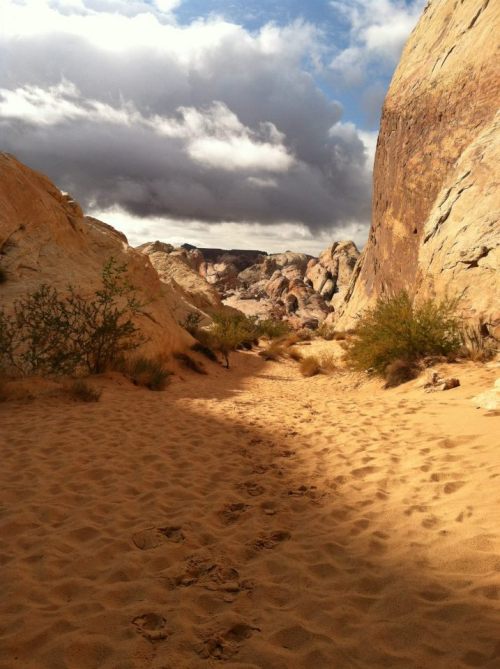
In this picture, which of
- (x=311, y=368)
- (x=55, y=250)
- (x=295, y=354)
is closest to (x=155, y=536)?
(x=55, y=250)

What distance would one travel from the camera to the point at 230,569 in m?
3.00

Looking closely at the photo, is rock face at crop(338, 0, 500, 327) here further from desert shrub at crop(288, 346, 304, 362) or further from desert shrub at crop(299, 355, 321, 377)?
desert shrub at crop(299, 355, 321, 377)

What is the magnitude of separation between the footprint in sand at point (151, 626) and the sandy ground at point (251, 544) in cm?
1

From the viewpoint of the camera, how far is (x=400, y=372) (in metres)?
9.70

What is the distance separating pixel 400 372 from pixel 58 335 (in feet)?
24.0

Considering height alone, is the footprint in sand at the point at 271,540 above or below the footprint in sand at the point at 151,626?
above

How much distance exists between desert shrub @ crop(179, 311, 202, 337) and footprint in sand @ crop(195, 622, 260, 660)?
16554 mm

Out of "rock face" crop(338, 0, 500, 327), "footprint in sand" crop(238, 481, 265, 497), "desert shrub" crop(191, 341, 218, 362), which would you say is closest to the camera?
"footprint in sand" crop(238, 481, 265, 497)

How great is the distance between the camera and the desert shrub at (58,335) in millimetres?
9016

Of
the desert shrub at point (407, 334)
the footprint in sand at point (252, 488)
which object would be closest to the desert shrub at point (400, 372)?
the desert shrub at point (407, 334)

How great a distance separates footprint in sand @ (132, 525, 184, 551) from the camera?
329 centimetres

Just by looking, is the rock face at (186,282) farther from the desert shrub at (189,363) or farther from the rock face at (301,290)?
the rock face at (301,290)

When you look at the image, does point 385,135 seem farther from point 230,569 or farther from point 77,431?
point 230,569

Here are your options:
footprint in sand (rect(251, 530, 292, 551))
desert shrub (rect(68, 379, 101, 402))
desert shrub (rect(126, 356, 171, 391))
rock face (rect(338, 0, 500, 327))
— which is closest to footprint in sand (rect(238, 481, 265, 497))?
footprint in sand (rect(251, 530, 292, 551))
